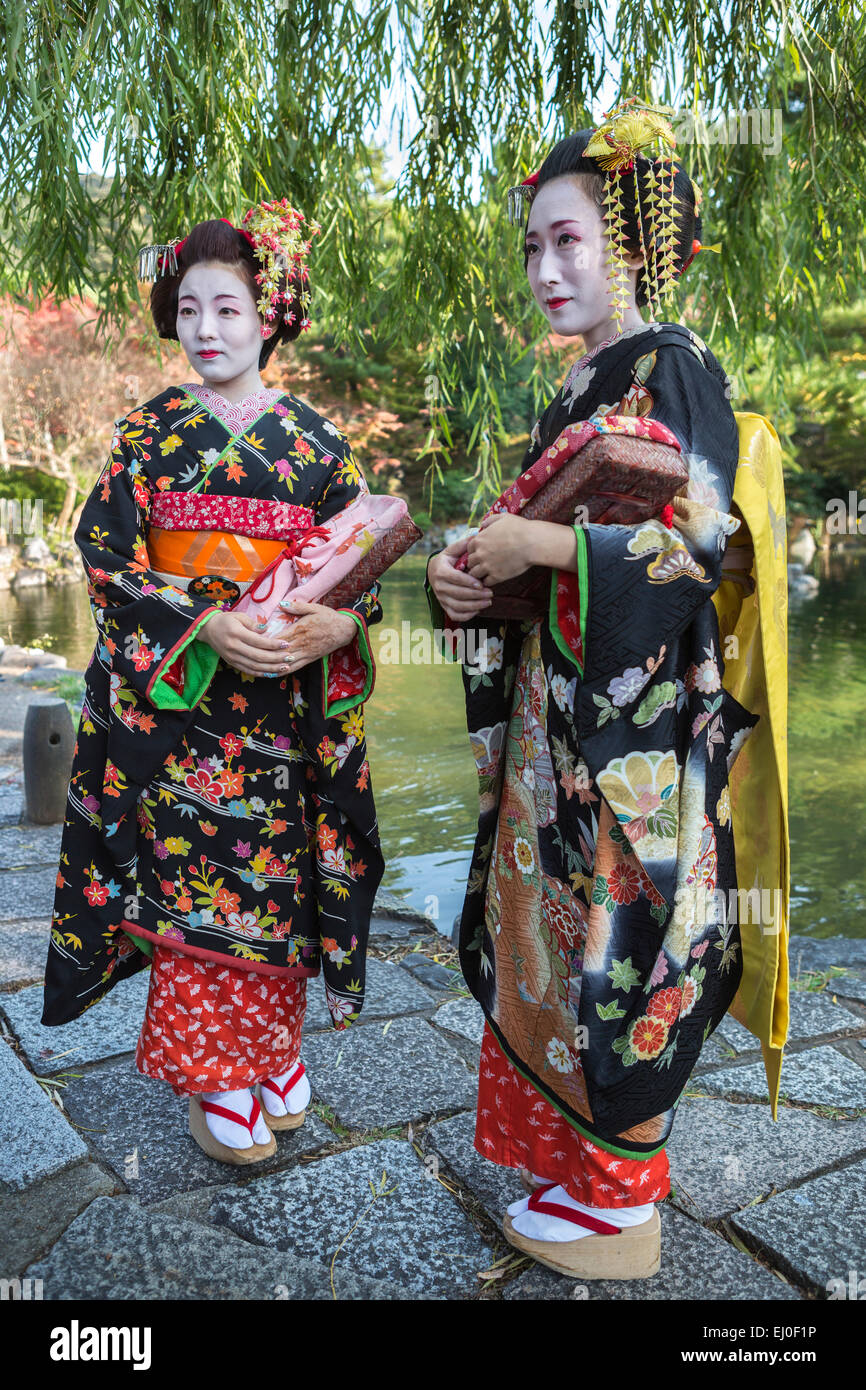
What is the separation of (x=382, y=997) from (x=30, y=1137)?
1056mm

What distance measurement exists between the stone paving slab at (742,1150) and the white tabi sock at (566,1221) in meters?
0.25

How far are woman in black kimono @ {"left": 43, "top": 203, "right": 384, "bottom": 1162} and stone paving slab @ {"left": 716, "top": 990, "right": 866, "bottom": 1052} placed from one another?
3.79 ft

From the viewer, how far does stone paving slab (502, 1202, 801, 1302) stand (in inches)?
68.9

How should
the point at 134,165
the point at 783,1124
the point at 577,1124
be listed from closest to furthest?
1. the point at 577,1124
2. the point at 783,1124
3. the point at 134,165

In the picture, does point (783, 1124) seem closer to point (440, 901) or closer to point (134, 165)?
point (440, 901)

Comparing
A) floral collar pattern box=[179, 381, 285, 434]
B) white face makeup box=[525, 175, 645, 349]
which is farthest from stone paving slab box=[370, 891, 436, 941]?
white face makeup box=[525, 175, 645, 349]

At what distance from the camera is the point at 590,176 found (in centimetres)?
169

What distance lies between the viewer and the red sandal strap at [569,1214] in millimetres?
1790

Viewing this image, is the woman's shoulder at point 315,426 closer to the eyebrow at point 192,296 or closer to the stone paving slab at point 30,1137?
the eyebrow at point 192,296

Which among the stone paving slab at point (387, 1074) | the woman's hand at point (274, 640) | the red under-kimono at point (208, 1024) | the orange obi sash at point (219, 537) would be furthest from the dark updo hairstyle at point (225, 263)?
the stone paving slab at point (387, 1074)

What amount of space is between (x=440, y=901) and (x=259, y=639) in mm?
2524

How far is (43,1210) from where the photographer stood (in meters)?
1.95

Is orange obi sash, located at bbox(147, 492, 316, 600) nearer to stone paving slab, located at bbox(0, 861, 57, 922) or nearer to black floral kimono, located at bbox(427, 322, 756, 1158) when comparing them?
black floral kimono, located at bbox(427, 322, 756, 1158)

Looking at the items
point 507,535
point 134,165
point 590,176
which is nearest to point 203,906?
point 507,535
